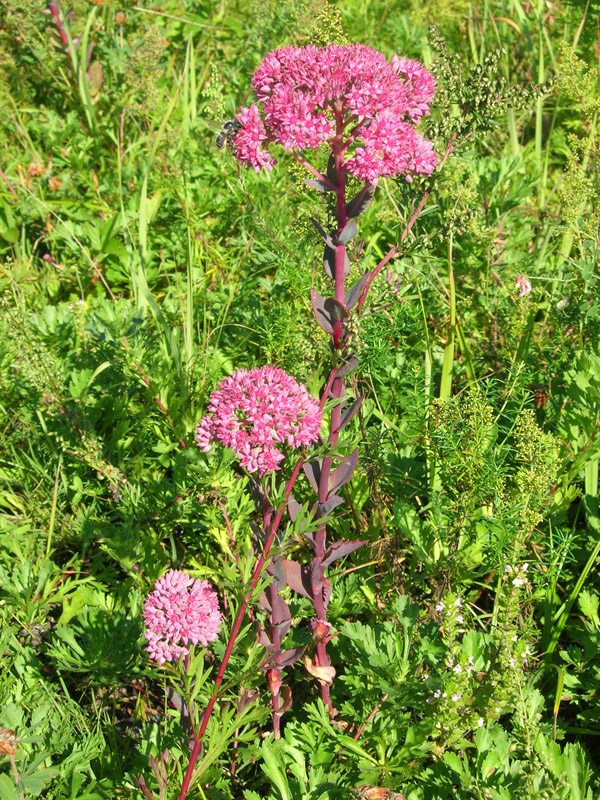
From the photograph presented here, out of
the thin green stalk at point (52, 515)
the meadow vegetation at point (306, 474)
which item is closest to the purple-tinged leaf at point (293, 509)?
the meadow vegetation at point (306, 474)

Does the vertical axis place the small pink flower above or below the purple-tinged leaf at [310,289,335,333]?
below

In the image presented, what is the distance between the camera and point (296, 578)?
2.06 m

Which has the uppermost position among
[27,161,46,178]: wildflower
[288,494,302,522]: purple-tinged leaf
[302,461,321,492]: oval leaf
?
[27,161,46,178]: wildflower

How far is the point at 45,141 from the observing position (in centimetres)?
429

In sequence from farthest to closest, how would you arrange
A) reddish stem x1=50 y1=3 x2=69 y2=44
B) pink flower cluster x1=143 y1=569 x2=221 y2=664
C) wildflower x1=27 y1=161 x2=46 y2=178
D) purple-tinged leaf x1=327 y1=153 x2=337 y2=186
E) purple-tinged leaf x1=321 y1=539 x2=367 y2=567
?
1. reddish stem x1=50 y1=3 x2=69 y2=44
2. wildflower x1=27 y1=161 x2=46 y2=178
3. purple-tinged leaf x1=321 y1=539 x2=367 y2=567
4. purple-tinged leaf x1=327 y1=153 x2=337 y2=186
5. pink flower cluster x1=143 y1=569 x2=221 y2=664

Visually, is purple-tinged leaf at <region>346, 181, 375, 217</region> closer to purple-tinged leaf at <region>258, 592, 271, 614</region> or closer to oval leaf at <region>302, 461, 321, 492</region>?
oval leaf at <region>302, 461, 321, 492</region>

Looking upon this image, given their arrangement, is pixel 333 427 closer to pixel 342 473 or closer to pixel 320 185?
pixel 342 473

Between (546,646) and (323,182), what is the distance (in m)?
1.71

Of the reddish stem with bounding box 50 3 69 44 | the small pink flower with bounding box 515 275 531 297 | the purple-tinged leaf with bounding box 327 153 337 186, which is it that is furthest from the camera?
the reddish stem with bounding box 50 3 69 44

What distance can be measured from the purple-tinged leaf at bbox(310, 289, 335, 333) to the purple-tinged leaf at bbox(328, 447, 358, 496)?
375mm

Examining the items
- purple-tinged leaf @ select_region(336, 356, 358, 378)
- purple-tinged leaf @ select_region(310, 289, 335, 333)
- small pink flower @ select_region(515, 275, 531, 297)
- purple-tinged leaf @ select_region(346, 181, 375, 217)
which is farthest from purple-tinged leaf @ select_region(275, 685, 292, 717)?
small pink flower @ select_region(515, 275, 531, 297)

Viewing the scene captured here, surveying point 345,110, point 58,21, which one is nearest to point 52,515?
point 345,110

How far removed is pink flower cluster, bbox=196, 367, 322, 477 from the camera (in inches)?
69.6

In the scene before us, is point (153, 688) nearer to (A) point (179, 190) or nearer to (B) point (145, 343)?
(B) point (145, 343)
